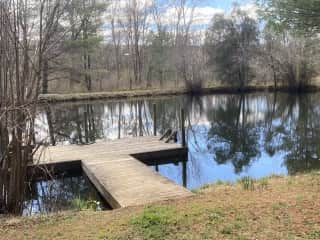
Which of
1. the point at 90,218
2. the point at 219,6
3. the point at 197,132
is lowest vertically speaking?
the point at 197,132

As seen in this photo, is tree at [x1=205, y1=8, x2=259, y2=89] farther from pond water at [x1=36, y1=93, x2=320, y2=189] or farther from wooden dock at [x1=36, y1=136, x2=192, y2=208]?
wooden dock at [x1=36, y1=136, x2=192, y2=208]

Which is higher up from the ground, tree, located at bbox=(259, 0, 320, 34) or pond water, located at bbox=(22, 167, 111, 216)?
tree, located at bbox=(259, 0, 320, 34)

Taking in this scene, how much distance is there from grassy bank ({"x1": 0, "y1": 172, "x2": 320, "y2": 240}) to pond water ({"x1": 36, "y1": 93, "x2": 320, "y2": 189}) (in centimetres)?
173

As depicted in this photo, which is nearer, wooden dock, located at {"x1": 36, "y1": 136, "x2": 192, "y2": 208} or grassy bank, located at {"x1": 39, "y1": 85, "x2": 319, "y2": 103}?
wooden dock, located at {"x1": 36, "y1": 136, "x2": 192, "y2": 208}

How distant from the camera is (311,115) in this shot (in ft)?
59.7

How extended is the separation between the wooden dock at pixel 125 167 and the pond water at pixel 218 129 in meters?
0.59

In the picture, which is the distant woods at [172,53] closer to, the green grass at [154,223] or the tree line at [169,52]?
the tree line at [169,52]

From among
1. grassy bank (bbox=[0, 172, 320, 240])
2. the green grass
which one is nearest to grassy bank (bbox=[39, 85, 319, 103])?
grassy bank (bbox=[0, 172, 320, 240])

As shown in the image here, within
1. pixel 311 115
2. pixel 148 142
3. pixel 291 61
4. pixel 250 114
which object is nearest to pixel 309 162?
pixel 148 142

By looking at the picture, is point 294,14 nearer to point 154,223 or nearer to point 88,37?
point 154,223

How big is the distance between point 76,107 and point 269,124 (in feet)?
42.4

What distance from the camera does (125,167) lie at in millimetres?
7996

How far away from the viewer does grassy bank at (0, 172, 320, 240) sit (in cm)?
354

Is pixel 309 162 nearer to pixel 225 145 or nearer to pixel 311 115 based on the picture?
pixel 225 145
